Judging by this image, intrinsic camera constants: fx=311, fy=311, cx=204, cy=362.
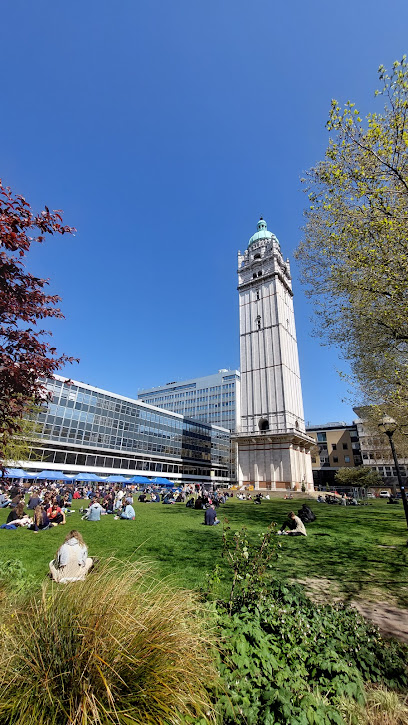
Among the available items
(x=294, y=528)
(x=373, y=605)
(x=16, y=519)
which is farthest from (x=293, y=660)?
(x=16, y=519)

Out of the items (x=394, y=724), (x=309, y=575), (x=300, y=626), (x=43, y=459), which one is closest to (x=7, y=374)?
(x=300, y=626)

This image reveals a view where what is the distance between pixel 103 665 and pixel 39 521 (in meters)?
12.4

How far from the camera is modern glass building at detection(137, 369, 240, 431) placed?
102875mm

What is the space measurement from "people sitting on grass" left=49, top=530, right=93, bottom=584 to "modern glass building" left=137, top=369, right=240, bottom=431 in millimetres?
95505

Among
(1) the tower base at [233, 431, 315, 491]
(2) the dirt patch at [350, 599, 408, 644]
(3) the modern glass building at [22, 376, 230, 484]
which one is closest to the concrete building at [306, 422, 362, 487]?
(1) the tower base at [233, 431, 315, 491]

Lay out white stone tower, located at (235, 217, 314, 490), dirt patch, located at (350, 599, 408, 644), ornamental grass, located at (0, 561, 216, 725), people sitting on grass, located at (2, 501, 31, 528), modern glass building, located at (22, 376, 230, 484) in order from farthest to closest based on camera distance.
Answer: modern glass building, located at (22, 376, 230, 484), white stone tower, located at (235, 217, 314, 490), people sitting on grass, located at (2, 501, 31, 528), dirt patch, located at (350, 599, 408, 644), ornamental grass, located at (0, 561, 216, 725)

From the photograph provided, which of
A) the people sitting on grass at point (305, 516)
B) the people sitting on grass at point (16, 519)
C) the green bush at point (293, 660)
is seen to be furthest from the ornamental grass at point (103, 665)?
the people sitting on grass at point (305, 516)

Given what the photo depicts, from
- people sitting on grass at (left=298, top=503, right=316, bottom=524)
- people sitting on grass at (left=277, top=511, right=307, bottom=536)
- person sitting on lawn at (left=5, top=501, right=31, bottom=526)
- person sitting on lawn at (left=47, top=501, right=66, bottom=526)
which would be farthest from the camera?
people sitting on grass at (left=298, top=503, right=316, bottom=524)

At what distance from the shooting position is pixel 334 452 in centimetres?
7306

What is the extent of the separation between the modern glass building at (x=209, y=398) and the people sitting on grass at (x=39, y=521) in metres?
88.9

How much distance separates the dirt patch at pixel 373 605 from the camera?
16.4ft

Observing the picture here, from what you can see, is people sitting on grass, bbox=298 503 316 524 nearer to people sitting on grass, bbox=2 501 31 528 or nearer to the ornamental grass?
people sitting on grass, bbox=2 501 31 528

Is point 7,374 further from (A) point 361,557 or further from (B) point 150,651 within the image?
(A) point 361,557

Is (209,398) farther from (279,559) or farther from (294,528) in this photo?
(279,559)
